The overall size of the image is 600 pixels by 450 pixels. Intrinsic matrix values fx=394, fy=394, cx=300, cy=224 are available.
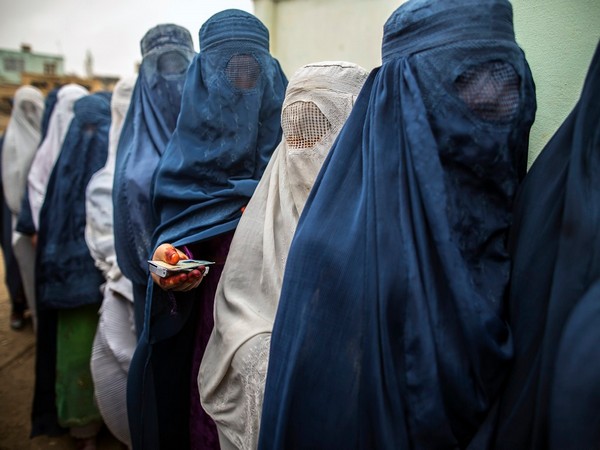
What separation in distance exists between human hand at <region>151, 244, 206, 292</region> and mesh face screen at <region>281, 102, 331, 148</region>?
0.57 meters

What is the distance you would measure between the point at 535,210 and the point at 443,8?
19.2 inches

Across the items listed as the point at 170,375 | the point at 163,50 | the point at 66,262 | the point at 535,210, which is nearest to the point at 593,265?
the point at 535,210

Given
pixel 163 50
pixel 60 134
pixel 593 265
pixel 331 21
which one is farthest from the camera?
pixel 331 21

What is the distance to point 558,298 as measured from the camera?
732 mm

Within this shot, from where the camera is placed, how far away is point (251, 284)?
128 centimetres

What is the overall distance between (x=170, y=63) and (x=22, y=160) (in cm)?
228

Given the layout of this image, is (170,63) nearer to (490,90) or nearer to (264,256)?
(264,256)

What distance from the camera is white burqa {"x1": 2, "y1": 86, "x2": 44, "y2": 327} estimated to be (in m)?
3.34

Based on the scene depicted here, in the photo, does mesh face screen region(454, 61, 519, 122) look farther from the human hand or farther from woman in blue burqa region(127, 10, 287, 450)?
the human hand

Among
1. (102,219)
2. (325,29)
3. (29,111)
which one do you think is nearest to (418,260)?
(102,219)

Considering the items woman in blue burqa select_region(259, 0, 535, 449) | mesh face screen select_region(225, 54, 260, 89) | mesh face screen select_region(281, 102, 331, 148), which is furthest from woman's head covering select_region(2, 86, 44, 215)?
woman in blue burqa select_region(259, 0, 535, 449)

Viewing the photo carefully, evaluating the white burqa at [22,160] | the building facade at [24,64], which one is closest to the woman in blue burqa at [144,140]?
the white burqa at [22,160]

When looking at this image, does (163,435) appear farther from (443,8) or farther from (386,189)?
(443,8)

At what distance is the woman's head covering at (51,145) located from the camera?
298 centimetres
